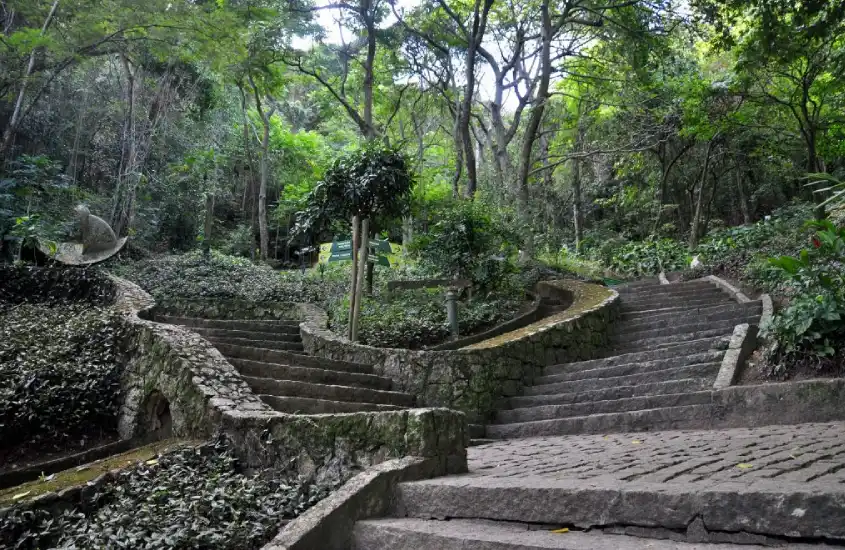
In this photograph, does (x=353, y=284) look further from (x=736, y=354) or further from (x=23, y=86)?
(x=23, y=86)

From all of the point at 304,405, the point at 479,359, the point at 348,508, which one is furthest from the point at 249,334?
the point at 348,508

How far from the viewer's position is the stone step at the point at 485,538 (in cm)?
254

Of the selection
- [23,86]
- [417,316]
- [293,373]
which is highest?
[23,86]

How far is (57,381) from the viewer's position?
6.81 m

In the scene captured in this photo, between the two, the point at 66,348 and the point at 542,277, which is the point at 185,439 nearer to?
the point at 66,348

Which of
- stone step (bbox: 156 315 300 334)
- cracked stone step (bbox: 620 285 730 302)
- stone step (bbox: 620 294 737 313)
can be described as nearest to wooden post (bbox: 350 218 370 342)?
stone step (bbox: 156 315 300 334)

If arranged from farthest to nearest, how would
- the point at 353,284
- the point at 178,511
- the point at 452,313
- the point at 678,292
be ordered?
1. the point at 678,292
2. the point at 452,313
3. the point at 353,284
4. the point at 178,511

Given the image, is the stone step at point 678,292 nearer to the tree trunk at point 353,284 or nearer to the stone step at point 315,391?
the tree trunk at point 353,284

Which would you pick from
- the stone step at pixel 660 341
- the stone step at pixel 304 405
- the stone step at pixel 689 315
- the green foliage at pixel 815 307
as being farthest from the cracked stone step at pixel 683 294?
the stone step at pixel 304 405

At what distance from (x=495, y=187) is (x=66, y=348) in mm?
11177

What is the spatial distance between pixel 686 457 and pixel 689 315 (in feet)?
19.2

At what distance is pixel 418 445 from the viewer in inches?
154

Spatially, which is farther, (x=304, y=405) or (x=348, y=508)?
(x=304, y=405)

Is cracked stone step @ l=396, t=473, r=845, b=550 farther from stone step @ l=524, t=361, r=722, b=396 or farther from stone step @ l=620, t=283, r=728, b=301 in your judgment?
stone step @ l=620, t=283, r=728, b=301
